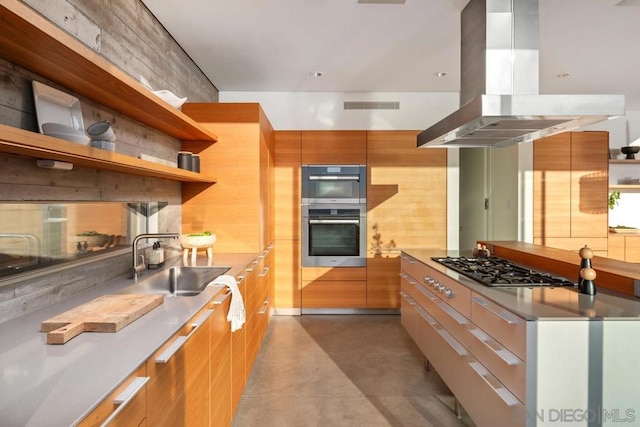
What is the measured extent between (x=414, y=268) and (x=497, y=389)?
1.48 m

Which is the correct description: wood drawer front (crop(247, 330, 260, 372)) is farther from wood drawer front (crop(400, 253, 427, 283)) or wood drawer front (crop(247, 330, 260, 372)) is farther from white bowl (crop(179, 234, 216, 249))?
wood drawer front (crop(400, 253, 427, 283))

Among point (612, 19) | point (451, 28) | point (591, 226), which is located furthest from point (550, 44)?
point (591, 226)

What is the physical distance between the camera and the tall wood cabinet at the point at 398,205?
448 cm

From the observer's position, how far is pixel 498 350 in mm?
1667

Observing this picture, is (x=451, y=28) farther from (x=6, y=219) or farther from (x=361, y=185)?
(x=6, y=219)

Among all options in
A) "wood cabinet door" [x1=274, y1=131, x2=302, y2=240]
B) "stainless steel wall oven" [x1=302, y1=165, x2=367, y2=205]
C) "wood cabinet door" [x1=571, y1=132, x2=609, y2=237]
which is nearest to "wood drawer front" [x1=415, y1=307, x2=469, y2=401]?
"stainless steel wall oven" [x1=302, y1=165, x2=367, y2=205]

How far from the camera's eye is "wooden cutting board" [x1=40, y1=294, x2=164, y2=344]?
3.94ft

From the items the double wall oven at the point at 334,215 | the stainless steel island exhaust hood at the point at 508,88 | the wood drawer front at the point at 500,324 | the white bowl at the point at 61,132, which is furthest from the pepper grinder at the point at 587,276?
the double wall oven at the point at 334,215

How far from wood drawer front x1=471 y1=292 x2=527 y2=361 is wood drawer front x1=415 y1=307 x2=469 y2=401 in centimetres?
30

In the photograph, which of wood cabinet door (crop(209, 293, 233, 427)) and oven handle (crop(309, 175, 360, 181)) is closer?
wood cabinet door (crop(209, 293, 233, 427))

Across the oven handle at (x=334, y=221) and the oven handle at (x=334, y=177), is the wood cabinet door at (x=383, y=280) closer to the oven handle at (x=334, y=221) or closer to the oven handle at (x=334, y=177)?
the oven handle at (x=334, y=221)

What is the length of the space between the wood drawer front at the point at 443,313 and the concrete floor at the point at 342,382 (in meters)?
0.59

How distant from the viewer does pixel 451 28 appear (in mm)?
2945

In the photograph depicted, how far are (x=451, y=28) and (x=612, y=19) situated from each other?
1197mm
